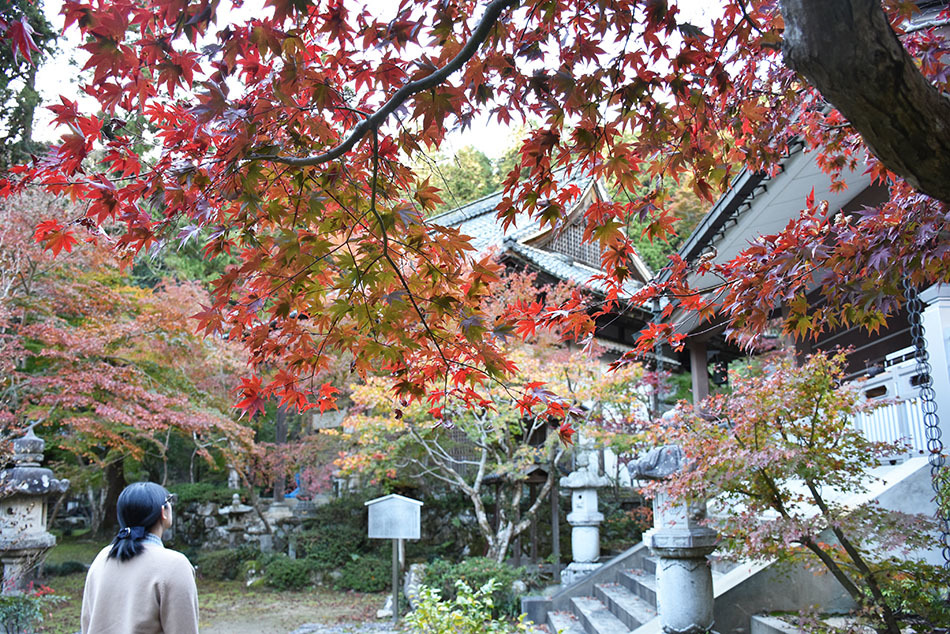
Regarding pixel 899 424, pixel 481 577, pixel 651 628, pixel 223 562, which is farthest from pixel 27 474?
pixel 899 424

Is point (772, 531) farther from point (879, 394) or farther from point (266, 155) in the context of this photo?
point (879, 394)

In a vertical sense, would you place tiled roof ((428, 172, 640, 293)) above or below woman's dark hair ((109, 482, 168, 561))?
above

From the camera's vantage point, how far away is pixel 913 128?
5.93ft

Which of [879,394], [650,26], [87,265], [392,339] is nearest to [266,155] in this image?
[392,339]

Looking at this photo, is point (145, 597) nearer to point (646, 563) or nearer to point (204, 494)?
point (646, 563)

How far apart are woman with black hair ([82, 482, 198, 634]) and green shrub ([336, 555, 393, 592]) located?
11.0m

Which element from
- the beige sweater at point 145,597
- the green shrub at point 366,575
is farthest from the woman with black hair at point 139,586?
the green shrub at point 366,575

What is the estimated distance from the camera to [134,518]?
2.71 meters

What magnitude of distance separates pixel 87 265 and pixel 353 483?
27.5 feet

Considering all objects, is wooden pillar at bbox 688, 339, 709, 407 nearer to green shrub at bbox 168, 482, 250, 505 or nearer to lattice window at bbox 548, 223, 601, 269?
lattice window at bbox 548, 223, 601, 269

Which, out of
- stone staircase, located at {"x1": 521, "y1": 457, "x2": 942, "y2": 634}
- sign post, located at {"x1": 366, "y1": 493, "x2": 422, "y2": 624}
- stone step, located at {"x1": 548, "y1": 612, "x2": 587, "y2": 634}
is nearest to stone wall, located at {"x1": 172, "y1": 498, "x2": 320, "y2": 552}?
sign post, located at {"x1": 366, "y1": 493, "x2": 422, "y2": 624}

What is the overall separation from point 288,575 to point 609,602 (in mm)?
7382

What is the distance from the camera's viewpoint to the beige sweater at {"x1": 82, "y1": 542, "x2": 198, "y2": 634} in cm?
256

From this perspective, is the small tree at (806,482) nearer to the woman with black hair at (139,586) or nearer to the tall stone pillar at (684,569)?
the tall stone pillar at (684,569)
